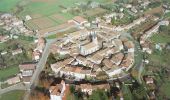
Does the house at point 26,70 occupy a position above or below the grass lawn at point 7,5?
above

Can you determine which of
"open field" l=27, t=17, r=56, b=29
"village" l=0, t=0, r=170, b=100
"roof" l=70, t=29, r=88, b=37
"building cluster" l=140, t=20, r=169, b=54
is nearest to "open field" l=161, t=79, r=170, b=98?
"village" l=0, t=0, r=170, b=100

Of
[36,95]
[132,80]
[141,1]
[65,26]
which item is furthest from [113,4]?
[36,95]

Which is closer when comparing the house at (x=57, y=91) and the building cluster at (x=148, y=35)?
the house at (x=57, y=91)

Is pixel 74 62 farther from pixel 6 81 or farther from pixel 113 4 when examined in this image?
pixel 113 4

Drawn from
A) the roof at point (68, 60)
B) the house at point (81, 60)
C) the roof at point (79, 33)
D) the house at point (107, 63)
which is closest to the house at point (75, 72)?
the roof at point (68, 60)

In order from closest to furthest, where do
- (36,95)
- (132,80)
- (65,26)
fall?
(36,95) → (132,80) → (65,26)

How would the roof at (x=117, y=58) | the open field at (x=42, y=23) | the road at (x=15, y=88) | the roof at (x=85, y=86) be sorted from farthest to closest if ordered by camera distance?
the open field at (x=42, y=23)
the roof at (x=117, y=58)
the road at (x=15, y=88)
the roof at (x=85, y=86)

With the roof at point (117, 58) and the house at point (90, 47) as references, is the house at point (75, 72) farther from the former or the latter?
the house at point (90, 47)
